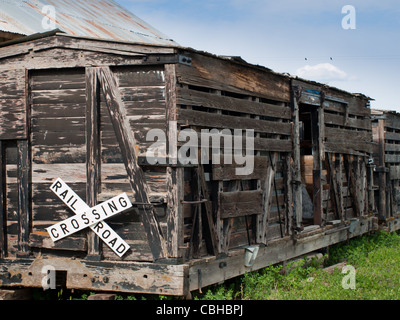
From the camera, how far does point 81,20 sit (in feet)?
35.7

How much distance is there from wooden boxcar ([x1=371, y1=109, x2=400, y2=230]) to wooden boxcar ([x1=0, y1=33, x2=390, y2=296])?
6.40 metres

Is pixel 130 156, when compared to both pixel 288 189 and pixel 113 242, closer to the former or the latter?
pixel 113 242

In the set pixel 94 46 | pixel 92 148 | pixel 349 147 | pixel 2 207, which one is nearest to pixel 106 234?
pixel 92 148

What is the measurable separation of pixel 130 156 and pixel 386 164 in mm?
9394

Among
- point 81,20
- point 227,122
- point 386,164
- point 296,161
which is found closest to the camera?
point 227,122

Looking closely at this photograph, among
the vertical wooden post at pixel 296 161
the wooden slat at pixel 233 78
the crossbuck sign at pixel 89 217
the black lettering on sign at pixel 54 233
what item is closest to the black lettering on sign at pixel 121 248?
the crossbuck sign at pixel 89 217

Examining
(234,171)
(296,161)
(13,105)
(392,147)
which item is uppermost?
(13,105)

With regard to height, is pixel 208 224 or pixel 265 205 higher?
pixel 265 205

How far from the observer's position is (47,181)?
6602 millimetres

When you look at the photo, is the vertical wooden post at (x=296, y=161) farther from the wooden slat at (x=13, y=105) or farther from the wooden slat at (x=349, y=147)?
the wooden slat at (x=13, y=105)

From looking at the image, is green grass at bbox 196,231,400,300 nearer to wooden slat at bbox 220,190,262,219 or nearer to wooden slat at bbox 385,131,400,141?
wooden slat at bbox 220,190,262,219

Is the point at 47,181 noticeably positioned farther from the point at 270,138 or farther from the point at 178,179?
the point at 270,138
